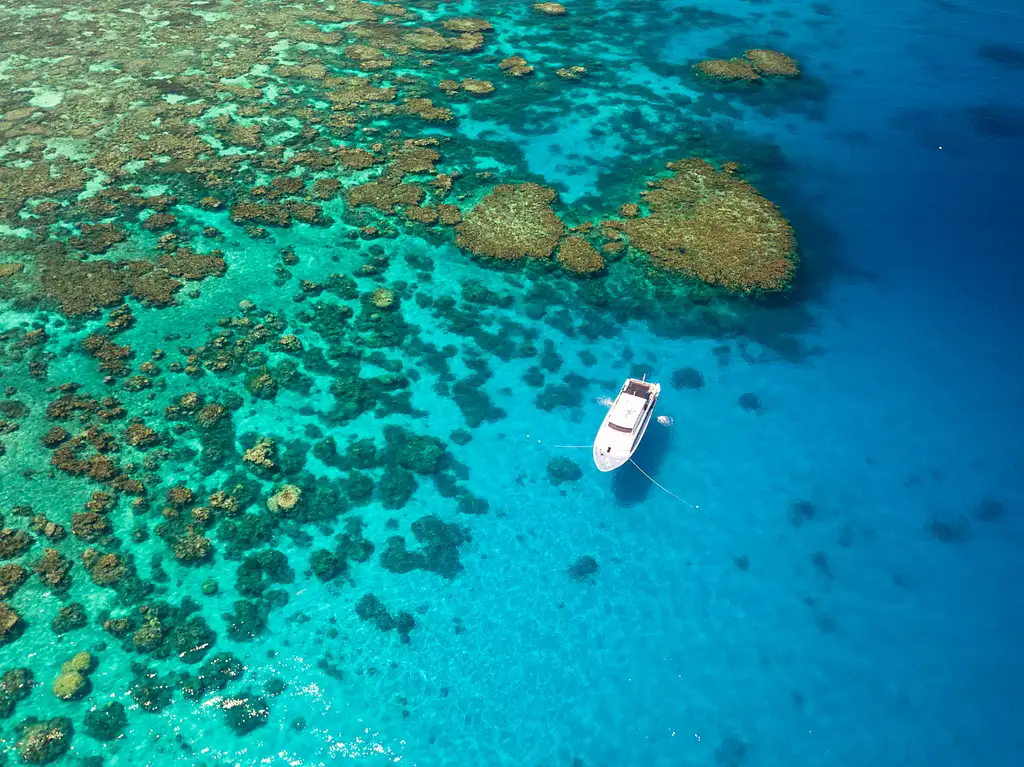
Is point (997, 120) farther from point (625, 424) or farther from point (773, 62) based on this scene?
point (625, 424)

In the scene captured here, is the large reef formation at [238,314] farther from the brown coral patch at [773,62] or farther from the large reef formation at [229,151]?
the brown coral patch at [773,62]

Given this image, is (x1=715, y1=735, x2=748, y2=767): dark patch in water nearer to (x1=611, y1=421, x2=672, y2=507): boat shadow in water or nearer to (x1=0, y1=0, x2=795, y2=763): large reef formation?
(x1=611, y1=421, x2=672, y2=507): boat shadow in water

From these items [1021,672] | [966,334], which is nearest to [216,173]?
[966,334]

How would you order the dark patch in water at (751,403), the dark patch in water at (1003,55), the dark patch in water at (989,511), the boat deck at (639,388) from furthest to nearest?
the dark patch in water at (1003,55), the dark patch in water at (751,403), the boat deck at (639,388), the dark patch in water at (989,511)

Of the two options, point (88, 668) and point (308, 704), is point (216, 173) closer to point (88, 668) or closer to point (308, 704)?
point (88, 668)

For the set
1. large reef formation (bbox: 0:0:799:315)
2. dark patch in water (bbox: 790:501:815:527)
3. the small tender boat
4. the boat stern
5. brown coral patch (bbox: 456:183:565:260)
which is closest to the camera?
the boat stern

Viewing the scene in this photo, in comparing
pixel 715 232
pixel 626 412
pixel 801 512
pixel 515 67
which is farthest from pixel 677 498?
pixel 515 67

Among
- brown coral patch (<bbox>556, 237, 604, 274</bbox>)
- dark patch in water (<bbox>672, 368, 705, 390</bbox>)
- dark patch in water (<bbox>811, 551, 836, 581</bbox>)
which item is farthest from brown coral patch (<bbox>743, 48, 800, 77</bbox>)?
dark patch in water (<bbox>811, 551, 836, 581</bbox>)

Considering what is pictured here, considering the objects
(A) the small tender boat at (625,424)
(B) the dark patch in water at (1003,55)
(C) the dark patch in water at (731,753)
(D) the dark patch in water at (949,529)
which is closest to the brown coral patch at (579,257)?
(A) the small tender boat at (625,424)
